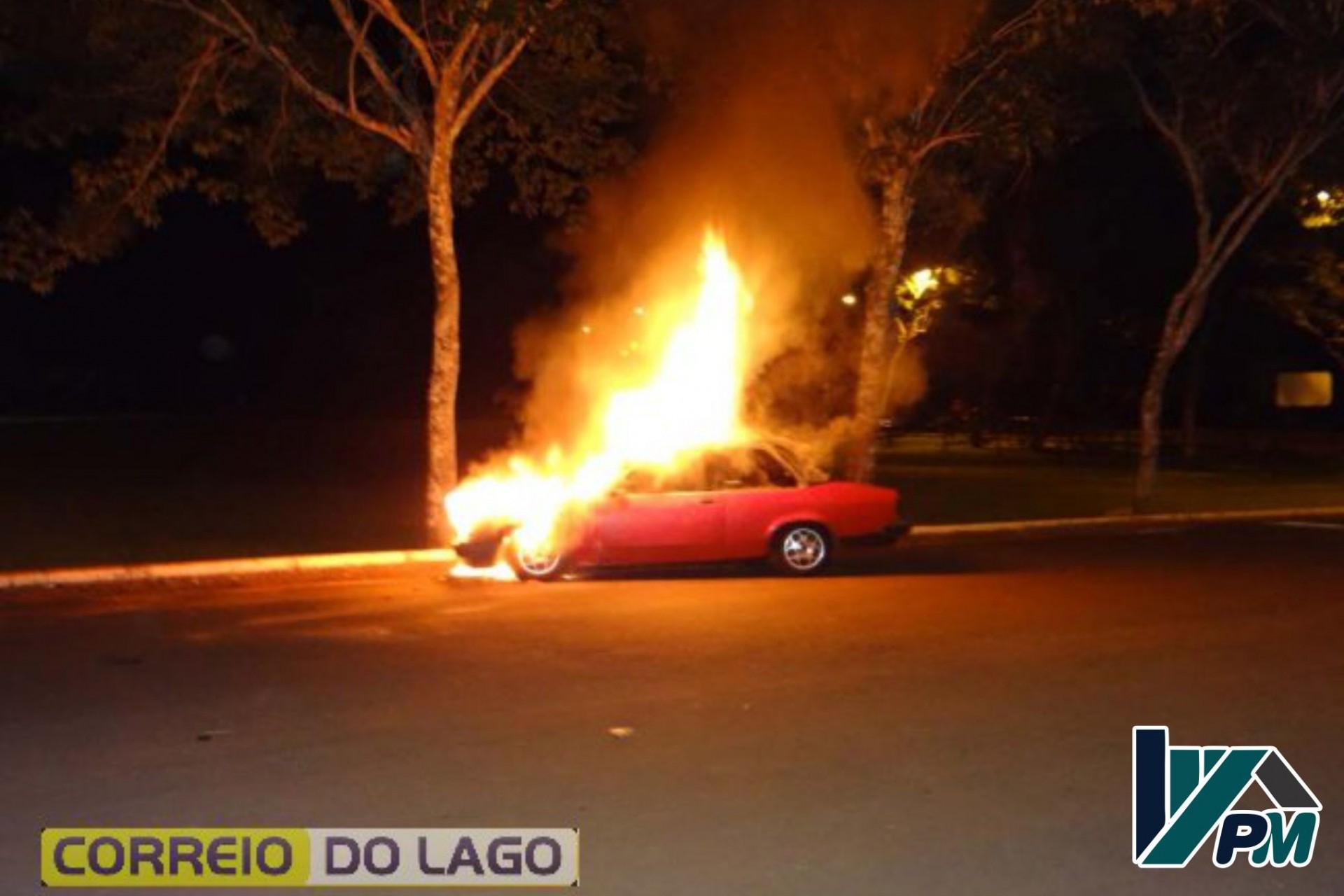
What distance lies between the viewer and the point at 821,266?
1079 inches

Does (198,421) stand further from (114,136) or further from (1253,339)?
(1253,339)

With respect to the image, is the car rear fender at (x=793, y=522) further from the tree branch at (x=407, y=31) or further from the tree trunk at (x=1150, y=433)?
the tree trunk at (x=1150, y=433)

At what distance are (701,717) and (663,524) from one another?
6.15 metres

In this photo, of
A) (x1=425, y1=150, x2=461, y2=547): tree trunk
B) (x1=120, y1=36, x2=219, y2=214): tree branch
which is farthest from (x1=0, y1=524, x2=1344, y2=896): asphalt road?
(x1=120, y1=36, x2=219, y2=214): tree branch

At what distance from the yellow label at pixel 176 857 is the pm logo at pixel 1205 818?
3.49 meters

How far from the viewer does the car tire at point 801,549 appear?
15.4 metres

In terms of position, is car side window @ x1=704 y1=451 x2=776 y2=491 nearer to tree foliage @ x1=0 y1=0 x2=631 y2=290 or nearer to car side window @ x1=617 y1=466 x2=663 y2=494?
car side window @ x1=617 y1=466 x2=663 y2=494

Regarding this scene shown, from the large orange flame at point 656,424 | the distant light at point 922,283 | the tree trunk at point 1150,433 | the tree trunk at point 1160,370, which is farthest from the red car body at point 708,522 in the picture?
the distant light at point 922,283

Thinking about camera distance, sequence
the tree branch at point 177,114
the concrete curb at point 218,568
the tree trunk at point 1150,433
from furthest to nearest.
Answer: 1. the tree trunk at point 1150,433
2. the tree branch at point 177,114
3. the concrete curb at point 218,568

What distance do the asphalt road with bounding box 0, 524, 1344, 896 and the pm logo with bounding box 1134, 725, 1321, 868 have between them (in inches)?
4.3

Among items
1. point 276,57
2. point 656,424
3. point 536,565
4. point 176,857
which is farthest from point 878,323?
point 176,857

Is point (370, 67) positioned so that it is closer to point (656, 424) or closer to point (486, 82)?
point (486, 82)

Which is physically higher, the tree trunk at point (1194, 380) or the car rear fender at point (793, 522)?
the tree trunk at point (1194, 380)

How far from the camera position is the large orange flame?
49.9ft
